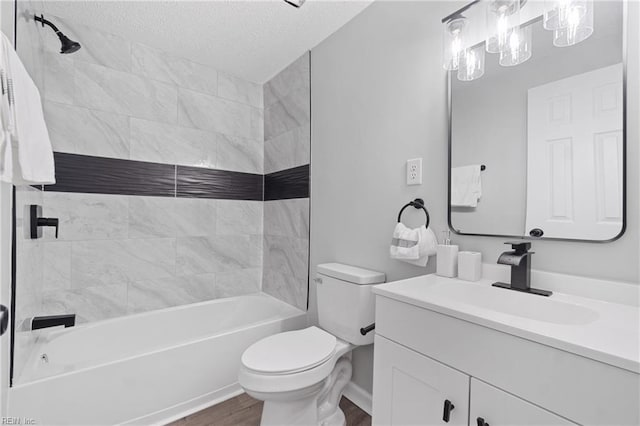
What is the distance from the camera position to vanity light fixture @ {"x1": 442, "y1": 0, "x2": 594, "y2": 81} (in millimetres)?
978

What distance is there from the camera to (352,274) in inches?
63.3

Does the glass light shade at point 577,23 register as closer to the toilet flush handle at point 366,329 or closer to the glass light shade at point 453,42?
the glass light shade at point 453,42

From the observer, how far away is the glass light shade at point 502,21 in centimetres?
111

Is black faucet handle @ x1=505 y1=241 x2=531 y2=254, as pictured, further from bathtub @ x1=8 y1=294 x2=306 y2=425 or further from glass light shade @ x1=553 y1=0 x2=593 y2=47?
bathtub @ x1=8 y1=294 x2=306 y2=425

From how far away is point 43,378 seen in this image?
4.36 feet

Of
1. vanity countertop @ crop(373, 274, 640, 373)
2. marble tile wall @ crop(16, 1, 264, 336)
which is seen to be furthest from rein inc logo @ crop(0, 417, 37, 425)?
vanity countertop @ crop(373, 274, 640, 373)

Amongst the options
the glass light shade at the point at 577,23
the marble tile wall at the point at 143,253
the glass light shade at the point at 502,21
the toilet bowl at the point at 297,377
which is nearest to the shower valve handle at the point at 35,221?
the marble tile wall at the point at 143,253

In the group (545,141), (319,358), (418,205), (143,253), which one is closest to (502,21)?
(545,141)

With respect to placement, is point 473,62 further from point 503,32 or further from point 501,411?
point 501,411

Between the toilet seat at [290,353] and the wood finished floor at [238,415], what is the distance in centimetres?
49

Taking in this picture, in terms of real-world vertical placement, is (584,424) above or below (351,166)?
below

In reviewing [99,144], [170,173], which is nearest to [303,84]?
[170,173]

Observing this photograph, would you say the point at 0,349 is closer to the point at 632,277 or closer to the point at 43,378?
the point at 43,378

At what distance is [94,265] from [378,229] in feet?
6.33
